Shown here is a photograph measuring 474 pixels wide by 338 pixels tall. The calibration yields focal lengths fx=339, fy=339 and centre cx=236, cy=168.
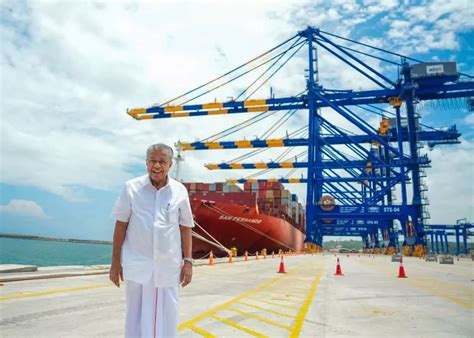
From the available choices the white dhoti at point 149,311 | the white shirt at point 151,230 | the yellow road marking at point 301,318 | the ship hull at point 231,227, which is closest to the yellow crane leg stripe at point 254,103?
the ship hull at point 231,227

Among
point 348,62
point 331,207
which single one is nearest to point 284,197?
point 331,207

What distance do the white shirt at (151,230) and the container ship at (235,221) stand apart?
1205 cm

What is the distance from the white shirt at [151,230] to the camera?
7.25 feet

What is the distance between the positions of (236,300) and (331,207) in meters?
27.3

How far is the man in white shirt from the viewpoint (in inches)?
86.3

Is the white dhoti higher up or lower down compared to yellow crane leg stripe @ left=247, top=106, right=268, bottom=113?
lower down

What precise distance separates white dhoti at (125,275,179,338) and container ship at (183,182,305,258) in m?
12.1

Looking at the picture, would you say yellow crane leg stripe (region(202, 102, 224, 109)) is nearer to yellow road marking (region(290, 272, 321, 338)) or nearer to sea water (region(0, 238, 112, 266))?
sea water (region(0, 238, 112, 266))

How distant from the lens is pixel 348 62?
3253 cm

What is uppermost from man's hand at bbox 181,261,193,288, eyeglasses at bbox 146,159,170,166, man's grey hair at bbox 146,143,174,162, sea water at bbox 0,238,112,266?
man's grey hair at bbox 146,143,174,162

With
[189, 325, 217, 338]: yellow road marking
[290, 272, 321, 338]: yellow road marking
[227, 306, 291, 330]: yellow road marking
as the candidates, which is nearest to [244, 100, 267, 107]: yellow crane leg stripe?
[290, 272, 321, 338]: yellow road marking

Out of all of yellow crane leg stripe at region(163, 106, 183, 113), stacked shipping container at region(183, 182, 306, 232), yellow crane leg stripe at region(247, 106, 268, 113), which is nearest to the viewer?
stacked shipping container at region(183, 182, 306, 232)

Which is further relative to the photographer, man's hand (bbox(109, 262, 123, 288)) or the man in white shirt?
man's hand (bbox(109, 262, 123, 288))

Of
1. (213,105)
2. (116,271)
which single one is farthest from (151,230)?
(213,105)
